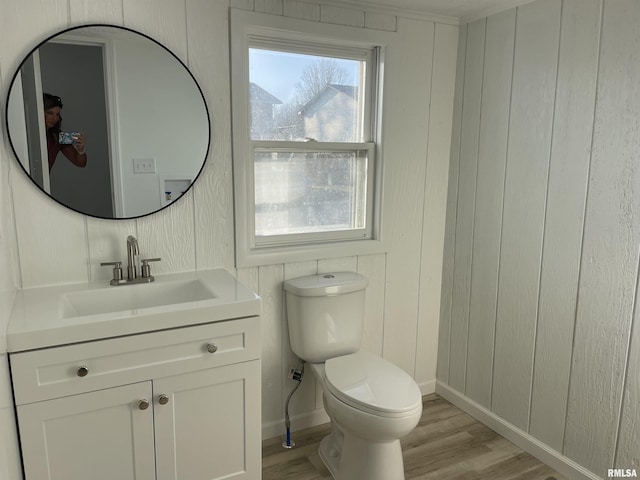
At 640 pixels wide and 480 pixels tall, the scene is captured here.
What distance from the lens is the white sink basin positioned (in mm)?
1789

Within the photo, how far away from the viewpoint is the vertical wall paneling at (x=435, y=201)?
99.3 inches

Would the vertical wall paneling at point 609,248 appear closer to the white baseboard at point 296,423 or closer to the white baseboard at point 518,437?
the white baseboard at point 518,437

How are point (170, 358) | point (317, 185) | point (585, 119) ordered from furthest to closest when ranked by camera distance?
point (317, 185) < point (585, 119) < point (170, 358)

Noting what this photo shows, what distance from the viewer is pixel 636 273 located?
1.81 meters

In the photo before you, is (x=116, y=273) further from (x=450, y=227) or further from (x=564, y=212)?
(x=564, y=212)

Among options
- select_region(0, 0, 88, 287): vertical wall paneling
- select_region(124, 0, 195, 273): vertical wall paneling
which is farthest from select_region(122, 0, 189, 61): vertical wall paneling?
select_region(0, 0, 88, 287): vertical wall paneling

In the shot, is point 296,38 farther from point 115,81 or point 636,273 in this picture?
point 636,273

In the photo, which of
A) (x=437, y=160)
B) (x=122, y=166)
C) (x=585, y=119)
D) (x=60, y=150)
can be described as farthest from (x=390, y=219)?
(x=60, y=150)

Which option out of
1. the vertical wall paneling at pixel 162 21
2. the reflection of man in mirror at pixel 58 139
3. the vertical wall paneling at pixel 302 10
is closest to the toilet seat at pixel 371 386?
the reflection of man in mirror at pixel 58 139

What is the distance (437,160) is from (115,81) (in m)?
1.61

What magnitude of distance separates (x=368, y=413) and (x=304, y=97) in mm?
1417

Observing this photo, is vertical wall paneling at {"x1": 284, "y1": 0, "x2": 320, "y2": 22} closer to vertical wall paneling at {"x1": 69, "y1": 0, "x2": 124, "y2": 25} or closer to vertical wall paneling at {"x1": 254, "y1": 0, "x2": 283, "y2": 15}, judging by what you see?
vertical wall paneling at {"x1": 254, "y1": 0, "x2": 283, "y2": 15}

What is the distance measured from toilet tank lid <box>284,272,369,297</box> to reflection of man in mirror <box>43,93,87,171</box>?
3.30 ft

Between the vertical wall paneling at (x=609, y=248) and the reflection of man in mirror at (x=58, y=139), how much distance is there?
198 centimetres
